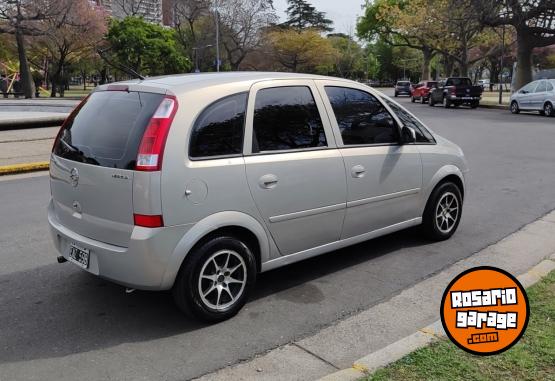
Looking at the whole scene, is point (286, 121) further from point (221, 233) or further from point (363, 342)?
point (363, 342)

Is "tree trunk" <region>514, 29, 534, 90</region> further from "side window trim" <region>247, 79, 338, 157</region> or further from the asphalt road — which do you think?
"side window trim" <region>247, 79, 338, 157</region>

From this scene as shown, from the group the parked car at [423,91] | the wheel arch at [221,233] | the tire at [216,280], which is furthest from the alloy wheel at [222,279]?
the parked car at [423,91]

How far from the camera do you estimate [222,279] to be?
12.4 ft

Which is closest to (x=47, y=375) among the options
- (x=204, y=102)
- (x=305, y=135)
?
(x=204, y=102)

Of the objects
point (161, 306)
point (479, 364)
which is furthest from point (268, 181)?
point (479, 364)

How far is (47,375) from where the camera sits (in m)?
3.09

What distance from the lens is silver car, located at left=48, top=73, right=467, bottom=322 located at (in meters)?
3.44

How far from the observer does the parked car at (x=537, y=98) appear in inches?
929

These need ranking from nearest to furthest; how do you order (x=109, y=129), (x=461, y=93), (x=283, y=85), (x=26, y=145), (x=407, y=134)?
(x=109, y=129) < (x=283, y=85) < (x=407, y=134) < (x=26, y=145) < (x=461, y=93)

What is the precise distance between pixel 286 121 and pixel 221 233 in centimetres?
103

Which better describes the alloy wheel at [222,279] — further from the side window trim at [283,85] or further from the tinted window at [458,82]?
the tinted window at [458,82]

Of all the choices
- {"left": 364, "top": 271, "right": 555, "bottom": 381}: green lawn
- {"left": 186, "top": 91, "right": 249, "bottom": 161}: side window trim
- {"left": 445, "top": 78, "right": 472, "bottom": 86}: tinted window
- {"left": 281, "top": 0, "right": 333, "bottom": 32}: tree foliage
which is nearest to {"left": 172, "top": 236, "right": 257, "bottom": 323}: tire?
{"left": 186, "top": 91, "right": 249, "bottom": 161}: side window trim

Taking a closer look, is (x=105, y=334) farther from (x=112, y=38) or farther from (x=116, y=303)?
(x=112, y=38)

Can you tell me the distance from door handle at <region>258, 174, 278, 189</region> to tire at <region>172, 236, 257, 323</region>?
1.45 ft
